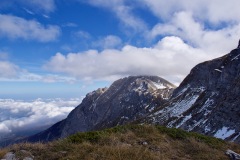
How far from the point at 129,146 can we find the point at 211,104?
83.4m

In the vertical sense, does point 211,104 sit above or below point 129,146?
above

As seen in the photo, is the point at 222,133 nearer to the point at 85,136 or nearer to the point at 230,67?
the point at 230,67

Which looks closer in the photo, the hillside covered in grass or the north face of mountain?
the hillside covered in grass

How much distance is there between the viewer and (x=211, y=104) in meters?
92.1

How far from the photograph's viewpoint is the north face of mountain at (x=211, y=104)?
219 ft

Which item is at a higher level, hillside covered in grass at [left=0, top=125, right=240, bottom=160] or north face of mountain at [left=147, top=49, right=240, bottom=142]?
north face of mountain at [left=147, top=49, right=240, bottom=142]

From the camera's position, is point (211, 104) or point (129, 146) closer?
point (129, 146)

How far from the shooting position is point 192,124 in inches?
3268

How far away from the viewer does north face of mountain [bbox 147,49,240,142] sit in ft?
219

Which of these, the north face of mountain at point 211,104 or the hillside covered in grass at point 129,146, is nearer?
the hillside covered in grass at point 129,146

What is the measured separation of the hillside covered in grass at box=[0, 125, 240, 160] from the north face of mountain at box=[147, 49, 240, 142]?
122 ft

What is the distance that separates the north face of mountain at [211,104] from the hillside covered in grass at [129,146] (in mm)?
37218

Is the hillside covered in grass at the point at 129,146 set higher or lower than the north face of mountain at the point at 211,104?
lower

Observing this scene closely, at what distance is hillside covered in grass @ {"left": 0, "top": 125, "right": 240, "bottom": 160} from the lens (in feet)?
38.1
